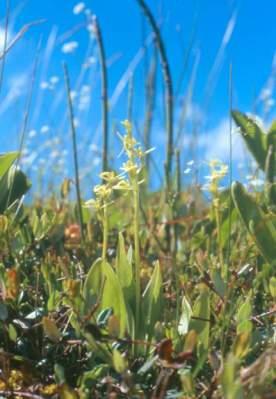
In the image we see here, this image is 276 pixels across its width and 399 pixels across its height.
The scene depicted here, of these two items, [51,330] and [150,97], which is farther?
[150,97]

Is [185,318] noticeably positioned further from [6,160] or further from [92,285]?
[6,160]

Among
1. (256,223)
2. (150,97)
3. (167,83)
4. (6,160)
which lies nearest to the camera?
(256,223)

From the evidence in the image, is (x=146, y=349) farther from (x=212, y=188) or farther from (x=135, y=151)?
(x=212, y=188)

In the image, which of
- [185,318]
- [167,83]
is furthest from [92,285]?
[167,83]

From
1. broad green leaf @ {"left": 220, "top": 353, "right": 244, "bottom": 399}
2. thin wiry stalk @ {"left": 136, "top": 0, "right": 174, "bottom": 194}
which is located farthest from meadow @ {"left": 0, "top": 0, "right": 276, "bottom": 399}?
thin wiry stalk @ {"left": 136, "top": 0, "right": 174, "bottom": 194}

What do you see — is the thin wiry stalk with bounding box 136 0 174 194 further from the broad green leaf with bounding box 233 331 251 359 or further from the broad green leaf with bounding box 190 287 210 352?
the broad green leaf with bounding box 233 331 251 359

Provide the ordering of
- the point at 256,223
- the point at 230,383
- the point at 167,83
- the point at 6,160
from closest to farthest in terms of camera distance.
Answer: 1. the point at 230,383
2. the point at 256,223
3. the point at 6,160
4. the point at 167,83

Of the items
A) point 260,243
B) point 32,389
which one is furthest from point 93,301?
point 260,243

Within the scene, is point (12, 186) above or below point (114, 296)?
above
